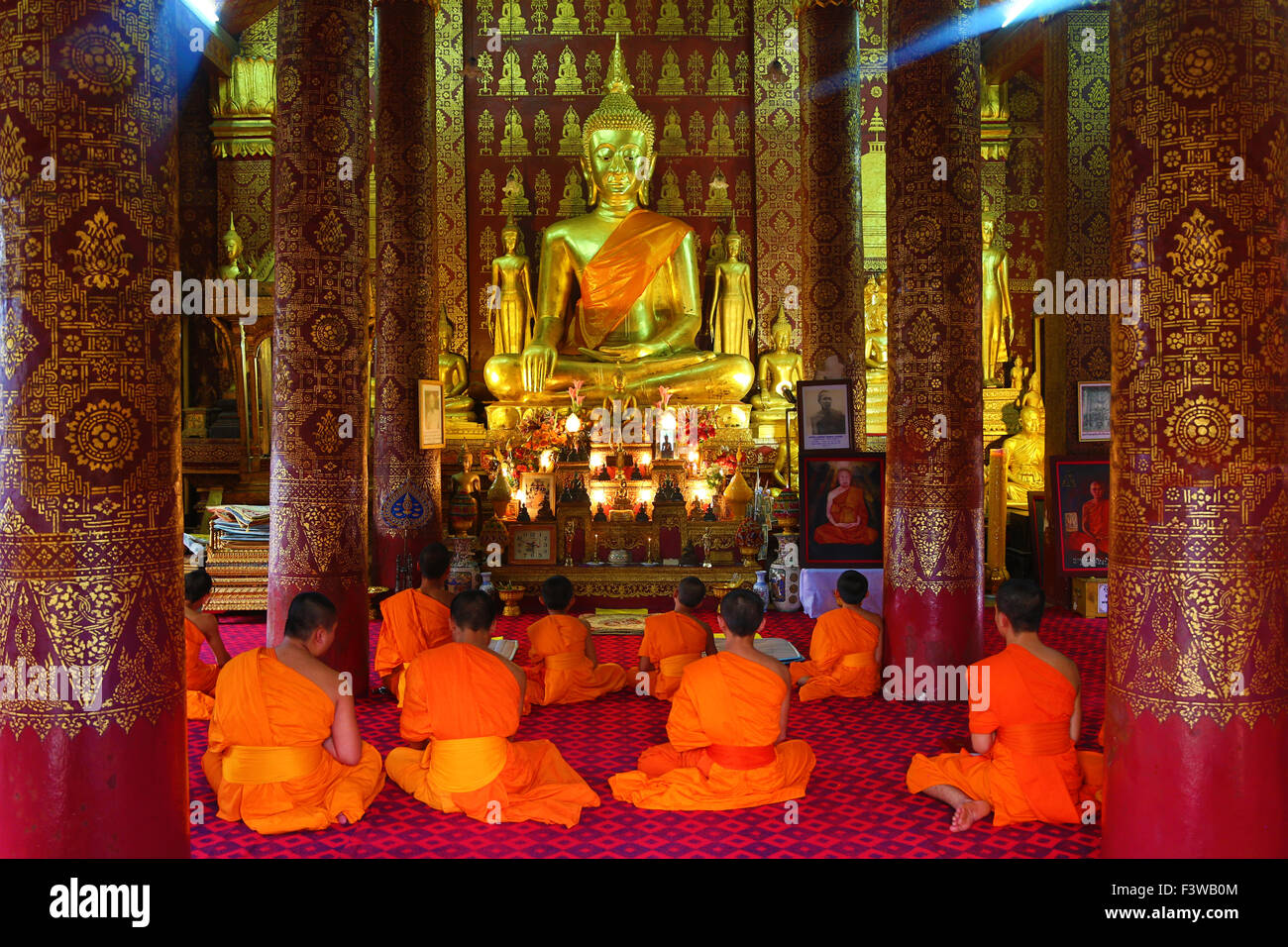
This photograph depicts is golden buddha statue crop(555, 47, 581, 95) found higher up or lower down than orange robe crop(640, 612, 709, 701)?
higher up

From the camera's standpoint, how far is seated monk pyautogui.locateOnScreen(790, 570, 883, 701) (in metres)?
6.63

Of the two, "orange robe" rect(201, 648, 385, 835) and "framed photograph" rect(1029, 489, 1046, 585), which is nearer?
"orange robe" rect(201, 648, 385, 835)

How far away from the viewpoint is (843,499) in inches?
Answer: 315

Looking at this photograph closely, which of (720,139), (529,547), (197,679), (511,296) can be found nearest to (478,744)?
(197,679)

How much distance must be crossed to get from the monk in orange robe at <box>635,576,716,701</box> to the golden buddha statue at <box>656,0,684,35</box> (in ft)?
32.8

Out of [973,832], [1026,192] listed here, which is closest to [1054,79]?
[1026,192]

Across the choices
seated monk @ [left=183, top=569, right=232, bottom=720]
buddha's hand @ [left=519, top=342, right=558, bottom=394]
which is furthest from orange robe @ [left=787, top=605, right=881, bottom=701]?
buddha's hand @ [left=519, top=342, right=558, bottom=394]

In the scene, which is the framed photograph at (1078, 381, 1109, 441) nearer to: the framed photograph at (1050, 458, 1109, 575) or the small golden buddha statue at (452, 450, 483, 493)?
the framed photograph at (1050, 458, 1109, 575)

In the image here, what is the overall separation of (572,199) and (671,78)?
6.64 ft

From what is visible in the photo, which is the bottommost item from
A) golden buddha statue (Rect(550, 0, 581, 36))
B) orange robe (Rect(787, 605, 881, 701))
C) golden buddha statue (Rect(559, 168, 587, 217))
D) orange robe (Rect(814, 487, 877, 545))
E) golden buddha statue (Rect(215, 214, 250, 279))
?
orange robe (Rect(787, 605, 881, 701))

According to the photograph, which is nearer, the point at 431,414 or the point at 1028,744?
the point at 1028,744

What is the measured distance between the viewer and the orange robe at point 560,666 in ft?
21.3

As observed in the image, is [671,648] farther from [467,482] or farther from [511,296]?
[511,296]
